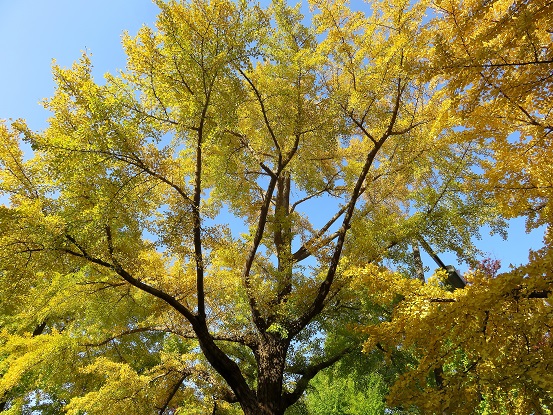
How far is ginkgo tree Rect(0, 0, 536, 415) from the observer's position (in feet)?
12.9

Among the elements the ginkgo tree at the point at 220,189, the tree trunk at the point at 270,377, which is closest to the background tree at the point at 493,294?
the ginkgo tree at the point at 220,189

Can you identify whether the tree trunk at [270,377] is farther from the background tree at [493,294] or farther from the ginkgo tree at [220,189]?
the background tree at [493,294]

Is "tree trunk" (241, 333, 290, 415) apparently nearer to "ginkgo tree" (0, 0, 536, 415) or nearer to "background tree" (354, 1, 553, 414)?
"ginkgo tree" (0, 0, 536, 415)

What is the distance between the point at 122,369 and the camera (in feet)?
18.7

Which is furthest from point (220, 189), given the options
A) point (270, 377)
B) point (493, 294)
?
point (493, 294)

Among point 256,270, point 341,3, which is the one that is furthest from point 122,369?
point 341,3

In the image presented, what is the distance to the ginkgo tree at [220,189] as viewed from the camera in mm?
3926

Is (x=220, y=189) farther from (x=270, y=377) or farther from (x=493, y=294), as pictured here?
(x=493, y=294)

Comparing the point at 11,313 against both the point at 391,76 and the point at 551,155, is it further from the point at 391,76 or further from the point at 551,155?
the point at 551,155

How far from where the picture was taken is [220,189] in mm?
5586

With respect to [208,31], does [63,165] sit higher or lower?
lower

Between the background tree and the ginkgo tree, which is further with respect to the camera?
the ginkgo tree

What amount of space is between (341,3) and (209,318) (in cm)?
542

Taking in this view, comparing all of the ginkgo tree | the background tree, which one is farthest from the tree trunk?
the background tree
